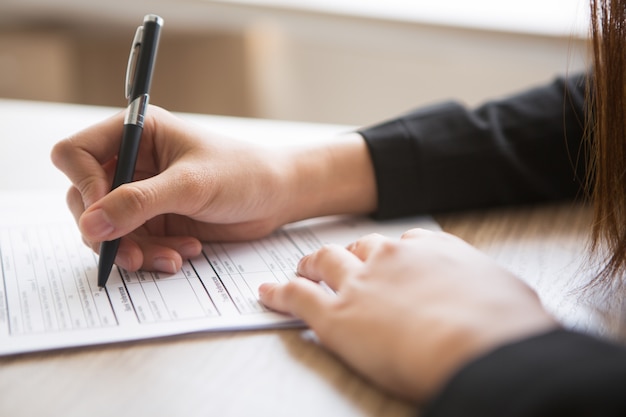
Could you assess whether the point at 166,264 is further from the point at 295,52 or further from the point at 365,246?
the point at 295,52

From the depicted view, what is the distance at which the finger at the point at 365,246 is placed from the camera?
1.81ft

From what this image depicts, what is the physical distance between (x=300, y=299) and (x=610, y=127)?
0.28m

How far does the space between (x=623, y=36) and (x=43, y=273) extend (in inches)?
19.5

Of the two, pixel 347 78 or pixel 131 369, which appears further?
pixel 347 78

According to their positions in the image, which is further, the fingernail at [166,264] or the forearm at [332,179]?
the forearm at [332,179]

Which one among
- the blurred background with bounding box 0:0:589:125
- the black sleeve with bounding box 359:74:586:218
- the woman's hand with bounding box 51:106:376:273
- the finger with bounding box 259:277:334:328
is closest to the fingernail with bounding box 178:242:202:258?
the woman's hand with bounding box 51:106:376:273

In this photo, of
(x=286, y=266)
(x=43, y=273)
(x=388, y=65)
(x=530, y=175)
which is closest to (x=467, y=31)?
(x=388, y=65)

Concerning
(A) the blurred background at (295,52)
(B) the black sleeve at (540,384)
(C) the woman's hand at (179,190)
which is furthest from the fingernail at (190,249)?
(A) the blurred background at (295,52)

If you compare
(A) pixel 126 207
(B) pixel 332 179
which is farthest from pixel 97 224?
(B) pixel 332 179

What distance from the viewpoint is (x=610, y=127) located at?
0.58 meters

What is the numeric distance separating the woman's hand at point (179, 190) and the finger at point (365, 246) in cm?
14

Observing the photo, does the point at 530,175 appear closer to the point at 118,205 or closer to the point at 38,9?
Answer: the point at 118,205

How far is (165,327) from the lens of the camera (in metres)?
0.51

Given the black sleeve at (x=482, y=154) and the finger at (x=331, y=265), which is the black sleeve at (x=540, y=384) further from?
the black sleeve at (x=482, y=154)
